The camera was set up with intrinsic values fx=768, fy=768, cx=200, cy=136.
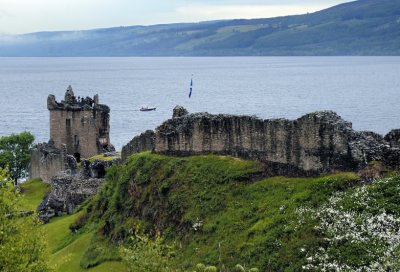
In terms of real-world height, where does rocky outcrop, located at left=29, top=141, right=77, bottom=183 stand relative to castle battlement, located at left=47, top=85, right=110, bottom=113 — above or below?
below

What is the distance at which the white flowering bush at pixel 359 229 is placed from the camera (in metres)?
28.1

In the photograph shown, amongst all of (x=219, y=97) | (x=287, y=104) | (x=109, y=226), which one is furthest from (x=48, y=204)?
(x=219, y=97)

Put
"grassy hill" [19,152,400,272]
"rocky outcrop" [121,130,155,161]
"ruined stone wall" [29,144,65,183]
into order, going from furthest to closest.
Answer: "ruined stone wall" [29,144,65,183] → "rocky outcrop" [121,130,155,161] → "grassy hill" [19,152,400,272]

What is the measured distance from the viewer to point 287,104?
160875 millimetres

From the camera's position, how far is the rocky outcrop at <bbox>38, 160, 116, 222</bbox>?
6450 centimetres

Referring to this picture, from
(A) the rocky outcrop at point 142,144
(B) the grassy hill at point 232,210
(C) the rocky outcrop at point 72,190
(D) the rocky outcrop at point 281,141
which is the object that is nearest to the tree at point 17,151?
(C) the rocky outcrop at point 72,190

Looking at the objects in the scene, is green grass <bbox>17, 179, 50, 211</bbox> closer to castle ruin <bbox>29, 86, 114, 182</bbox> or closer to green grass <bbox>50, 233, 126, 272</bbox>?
castle ruin <bbox>29, 86, 114, 182</bbox>

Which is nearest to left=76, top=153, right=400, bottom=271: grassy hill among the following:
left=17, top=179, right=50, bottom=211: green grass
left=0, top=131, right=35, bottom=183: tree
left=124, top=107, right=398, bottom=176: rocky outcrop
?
left=124, top=107, right=398, bottom=176: rocky outcrop

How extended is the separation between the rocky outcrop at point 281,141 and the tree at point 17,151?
168 ft

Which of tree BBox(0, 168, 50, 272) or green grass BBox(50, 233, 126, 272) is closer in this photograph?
tree BBox(0, 168, 50, 272)

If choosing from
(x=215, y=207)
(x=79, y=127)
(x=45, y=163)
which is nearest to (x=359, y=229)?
(x=215, y=207)

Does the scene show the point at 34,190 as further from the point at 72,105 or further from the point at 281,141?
the point at 281,141

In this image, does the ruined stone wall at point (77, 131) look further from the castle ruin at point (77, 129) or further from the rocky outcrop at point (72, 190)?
the rocky outcrop at point (72, 190)

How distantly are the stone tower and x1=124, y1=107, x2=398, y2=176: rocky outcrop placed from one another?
4247 cm
